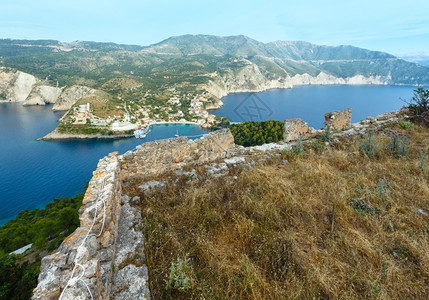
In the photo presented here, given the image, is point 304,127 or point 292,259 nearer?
point 292,259

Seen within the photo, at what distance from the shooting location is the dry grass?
2016 mm

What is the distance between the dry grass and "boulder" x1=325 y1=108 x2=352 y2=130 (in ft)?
14.1

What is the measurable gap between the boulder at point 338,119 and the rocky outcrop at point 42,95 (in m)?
117

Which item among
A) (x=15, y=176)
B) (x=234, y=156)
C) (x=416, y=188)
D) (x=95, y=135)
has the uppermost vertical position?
(x=416, y=188)

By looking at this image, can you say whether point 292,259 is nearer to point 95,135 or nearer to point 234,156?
point 234,156

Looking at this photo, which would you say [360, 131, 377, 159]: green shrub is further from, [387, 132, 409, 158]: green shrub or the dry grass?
the dry grass

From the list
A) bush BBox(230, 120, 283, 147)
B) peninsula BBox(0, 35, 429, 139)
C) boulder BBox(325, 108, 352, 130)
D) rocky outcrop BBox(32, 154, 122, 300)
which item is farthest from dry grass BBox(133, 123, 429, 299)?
peninsula BBox(0, 35, 429, 139)

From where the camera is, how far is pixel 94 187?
3.03 meters

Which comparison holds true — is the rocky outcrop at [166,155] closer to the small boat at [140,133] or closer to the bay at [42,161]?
the bay at [42,161]

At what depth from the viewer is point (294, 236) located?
8.57 feet

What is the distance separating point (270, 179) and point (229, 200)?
3.88 ft

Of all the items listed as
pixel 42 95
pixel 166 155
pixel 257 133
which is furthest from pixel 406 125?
pixel 42 95

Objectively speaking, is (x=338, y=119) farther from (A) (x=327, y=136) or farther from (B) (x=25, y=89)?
(B) (x=25, y=89)

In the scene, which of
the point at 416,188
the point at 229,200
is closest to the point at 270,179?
the point at 229,200
